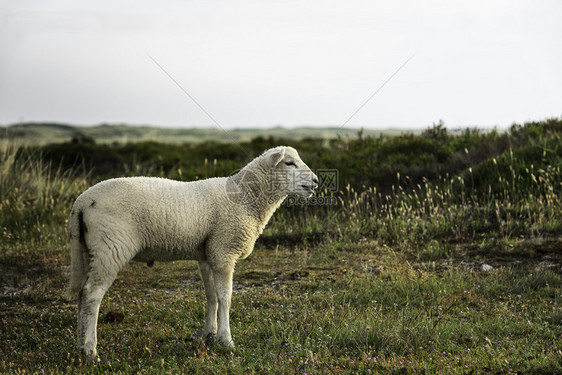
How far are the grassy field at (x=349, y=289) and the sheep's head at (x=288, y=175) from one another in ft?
4.91

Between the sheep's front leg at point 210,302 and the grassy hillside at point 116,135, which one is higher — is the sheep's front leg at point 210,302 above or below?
below

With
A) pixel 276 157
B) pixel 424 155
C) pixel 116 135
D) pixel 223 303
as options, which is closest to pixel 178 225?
pixel 223 303

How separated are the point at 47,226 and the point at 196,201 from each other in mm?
6341

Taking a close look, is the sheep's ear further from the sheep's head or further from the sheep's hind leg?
the sheep's hind leg

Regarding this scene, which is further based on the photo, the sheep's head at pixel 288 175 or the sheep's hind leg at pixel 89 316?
the sheep's head at pixel 288 175

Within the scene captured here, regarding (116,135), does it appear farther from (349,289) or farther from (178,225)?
(178,225)

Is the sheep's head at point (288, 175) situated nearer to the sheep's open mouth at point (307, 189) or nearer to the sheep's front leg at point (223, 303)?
the sheep's open mouth at point (307, 189)

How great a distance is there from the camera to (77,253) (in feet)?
18.0

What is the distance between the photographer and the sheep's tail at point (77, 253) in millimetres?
5434

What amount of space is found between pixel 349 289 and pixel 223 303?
2347mm

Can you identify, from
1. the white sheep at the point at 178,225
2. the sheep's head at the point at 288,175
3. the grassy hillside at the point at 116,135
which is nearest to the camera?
the white sheep at the point at 178,225

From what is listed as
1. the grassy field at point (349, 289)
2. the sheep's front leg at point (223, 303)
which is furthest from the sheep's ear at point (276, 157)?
the grassy field at point (349, 289)

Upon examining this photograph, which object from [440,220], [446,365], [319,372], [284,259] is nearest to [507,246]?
[440,220]

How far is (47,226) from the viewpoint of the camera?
10.7 meters
